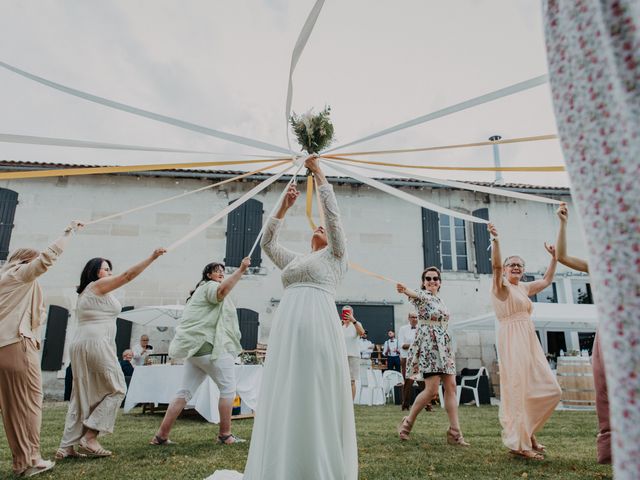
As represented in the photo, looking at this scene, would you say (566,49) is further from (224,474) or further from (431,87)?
(224,474)

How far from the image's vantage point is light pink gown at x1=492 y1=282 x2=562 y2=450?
14.9 ft

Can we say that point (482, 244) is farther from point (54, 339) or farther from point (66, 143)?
point (66, 143)

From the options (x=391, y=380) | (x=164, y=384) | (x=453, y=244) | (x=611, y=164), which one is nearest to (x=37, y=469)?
(x=164, y=384)

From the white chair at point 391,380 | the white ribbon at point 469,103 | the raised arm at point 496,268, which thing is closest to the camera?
the white ribbon at point 469,103

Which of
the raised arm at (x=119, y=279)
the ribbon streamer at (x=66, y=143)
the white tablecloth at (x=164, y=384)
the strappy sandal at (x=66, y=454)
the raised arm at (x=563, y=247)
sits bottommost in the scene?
the strappy sandal at (x=66, y=454)

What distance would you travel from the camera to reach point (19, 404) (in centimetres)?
396

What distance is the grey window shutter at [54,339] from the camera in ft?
44.3

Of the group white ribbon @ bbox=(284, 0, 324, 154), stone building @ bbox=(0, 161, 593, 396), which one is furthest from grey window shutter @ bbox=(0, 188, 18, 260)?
white ribbon @ bbox=(284, 0, 324, 154)

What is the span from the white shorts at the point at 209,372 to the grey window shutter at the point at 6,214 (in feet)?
39.0

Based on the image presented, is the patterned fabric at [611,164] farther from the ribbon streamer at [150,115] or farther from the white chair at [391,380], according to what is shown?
the white chair at [391,380]

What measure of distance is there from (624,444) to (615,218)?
0.43m

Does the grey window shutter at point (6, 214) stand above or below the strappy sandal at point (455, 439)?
above

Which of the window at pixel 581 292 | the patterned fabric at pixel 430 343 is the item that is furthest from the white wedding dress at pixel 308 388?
the window at pixel 581 292

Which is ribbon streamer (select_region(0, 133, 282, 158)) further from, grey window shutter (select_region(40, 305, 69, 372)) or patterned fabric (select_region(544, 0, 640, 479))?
grey window shutter (select_region(40, 305, 69, 372))
